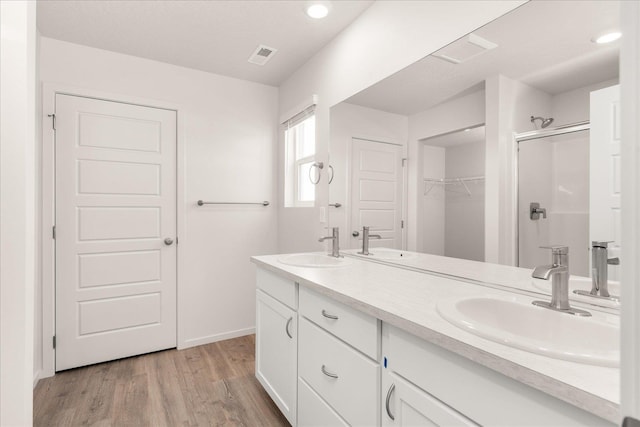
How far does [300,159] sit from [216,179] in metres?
0.78

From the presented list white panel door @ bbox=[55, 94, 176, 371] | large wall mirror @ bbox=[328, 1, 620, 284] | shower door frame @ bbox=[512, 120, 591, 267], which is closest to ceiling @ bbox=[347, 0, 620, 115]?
large wall mirror @ bbox=[328, 1, 620, 284]

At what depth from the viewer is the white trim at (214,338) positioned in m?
2.83

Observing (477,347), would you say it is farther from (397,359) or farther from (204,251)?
(204,251)

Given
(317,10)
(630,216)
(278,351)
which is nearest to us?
(630,216)

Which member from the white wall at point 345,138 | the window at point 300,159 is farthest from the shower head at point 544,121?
the window at point 300,159

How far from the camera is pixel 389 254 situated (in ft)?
6.33

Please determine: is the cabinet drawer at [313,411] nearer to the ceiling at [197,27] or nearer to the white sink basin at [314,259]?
the white sink basin at [314,259]

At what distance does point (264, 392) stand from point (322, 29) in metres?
2.48

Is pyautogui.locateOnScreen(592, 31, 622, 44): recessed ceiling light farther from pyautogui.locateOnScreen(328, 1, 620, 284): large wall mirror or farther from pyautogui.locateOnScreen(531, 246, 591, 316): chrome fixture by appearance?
pyautogui.locateOnScreen(531, 246, 591, 316): chrome fixture

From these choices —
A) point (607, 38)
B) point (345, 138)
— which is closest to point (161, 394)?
point (345, 138)

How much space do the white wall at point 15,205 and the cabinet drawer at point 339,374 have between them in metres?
0.93

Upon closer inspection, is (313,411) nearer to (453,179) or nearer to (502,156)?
(453,179)

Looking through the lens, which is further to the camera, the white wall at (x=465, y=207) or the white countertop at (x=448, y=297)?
the white wall at (x=465, y=207)

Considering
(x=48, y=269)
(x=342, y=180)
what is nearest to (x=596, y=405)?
(x=342, y=180)
